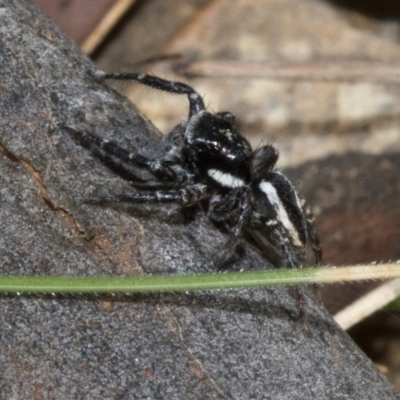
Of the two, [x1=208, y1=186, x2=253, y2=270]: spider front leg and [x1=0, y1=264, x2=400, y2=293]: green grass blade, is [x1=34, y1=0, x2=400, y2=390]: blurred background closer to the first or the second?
[x1=208, y1=186, x2=253, y2=270]: spider front leg

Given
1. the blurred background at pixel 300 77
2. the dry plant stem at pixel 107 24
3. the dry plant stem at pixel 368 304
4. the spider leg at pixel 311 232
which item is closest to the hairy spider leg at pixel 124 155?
the spider leg at pixel 311 232

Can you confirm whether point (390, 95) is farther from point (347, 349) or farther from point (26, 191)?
point (26, 191)

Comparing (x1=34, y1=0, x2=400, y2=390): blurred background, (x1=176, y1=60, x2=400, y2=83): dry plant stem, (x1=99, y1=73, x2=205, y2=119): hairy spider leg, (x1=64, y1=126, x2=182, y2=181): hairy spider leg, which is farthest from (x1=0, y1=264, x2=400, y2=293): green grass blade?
(x1=176, y1=60, x2=400, y2=83): dry plant stem

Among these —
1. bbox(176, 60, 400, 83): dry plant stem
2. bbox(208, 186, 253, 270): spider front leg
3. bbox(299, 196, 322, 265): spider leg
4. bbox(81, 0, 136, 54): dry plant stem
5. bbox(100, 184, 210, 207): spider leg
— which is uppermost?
bbox(176, 60, 400, 83): dry plant stem

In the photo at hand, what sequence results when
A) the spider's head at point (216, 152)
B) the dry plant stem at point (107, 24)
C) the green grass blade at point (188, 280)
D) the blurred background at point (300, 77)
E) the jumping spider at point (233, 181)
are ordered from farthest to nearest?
1. the dry plant stem at point (107, 24)
2. the blurred background at point (300, 77)
3. the spider's head at point (216, 152)
4. the jumping spider at point (233, 181)
5. the green grass blade at point (188, 280)

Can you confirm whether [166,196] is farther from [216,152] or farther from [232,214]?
[216,152]

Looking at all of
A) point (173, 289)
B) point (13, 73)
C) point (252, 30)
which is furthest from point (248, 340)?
point (252, 30)

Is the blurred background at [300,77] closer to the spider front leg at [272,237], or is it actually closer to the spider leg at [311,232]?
the spider leg at [311,232]
